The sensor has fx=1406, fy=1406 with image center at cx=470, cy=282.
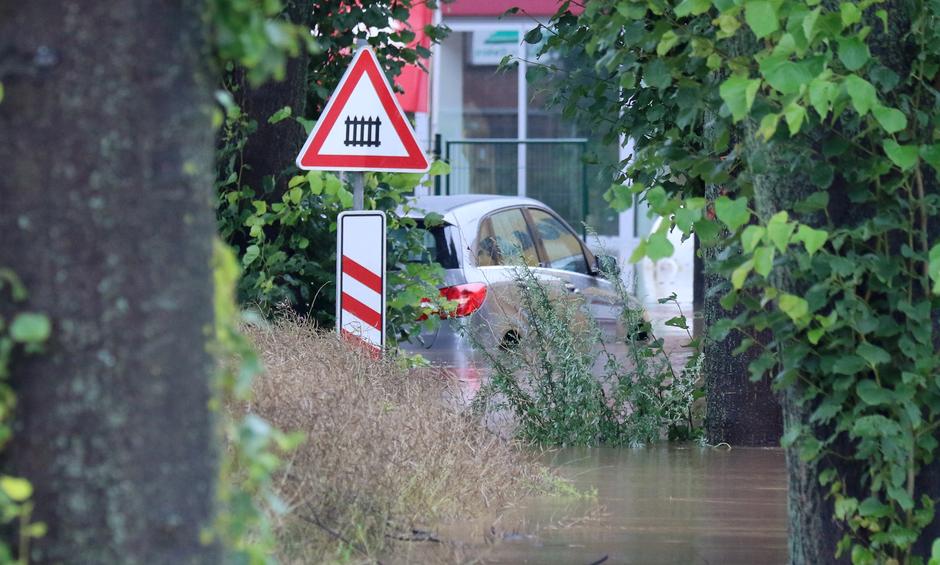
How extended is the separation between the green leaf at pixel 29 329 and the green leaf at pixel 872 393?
2429mm

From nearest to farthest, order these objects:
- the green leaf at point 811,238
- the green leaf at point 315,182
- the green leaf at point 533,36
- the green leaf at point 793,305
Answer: the green leaf at point 811,238 < the green leaf at point 793,305 < the green leaf at point 533,36 < the green leaf at point 315,182

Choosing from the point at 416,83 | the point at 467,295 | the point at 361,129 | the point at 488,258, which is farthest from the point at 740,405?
the point at 416,83

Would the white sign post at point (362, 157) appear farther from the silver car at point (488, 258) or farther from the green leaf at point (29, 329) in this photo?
the green leaf at point (29, 329)

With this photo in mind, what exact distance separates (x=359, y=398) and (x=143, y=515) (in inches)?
120

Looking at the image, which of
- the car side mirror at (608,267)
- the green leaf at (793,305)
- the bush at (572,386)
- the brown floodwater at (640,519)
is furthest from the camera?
the car side mirror at (608,267)

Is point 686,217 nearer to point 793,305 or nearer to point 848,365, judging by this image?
point 793,305

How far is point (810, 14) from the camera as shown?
11.5 ft

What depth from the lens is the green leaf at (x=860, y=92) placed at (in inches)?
138

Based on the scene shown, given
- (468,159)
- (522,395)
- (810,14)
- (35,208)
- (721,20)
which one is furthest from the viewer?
(468,159)

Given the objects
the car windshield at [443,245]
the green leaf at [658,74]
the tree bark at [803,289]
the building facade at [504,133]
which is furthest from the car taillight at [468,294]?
the building facade at [504,133]

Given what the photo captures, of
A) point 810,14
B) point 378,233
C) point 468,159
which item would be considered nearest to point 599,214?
point 468,159

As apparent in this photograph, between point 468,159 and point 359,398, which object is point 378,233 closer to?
point 359,398

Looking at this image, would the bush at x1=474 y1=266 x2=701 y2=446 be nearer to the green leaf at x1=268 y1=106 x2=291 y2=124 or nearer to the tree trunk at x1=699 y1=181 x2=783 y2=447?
the tree trunk at x1=699 y1=181 x2=783 y2=447

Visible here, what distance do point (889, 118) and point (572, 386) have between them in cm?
394
